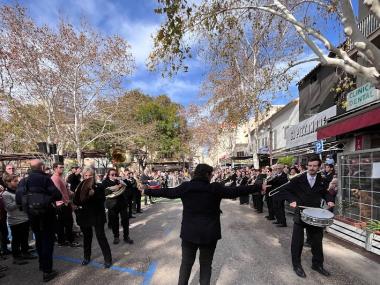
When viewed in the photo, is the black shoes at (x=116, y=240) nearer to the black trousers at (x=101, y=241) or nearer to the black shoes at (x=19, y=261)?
the black trousers at (x=101, y=241)

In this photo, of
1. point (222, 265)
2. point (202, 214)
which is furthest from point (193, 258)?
point (222, 265)

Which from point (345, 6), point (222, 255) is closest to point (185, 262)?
point (222, 255)

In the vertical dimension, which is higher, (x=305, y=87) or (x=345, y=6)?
(x=305, y=87)

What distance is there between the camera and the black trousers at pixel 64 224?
300 inches

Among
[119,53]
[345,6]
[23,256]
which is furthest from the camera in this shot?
[119,53]

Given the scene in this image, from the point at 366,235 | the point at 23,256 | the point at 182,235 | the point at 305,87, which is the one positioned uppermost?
the point at 305,87

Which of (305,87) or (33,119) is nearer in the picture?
(33,119)

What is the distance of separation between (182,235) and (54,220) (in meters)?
Result: 2.70

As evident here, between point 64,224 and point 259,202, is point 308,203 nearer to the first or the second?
point 64,224

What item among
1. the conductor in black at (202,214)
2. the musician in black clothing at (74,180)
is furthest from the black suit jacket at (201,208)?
the musician in black clothing at (74,180)

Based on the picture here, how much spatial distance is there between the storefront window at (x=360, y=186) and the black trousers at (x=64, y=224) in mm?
6621

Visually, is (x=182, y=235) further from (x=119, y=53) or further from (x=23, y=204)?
(x=119, y=53)

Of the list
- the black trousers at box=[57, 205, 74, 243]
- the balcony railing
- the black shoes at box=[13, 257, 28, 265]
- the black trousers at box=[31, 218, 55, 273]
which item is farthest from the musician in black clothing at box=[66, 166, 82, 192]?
the balcony railing

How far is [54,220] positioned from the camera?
18.4 feet
